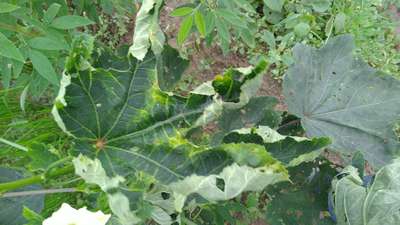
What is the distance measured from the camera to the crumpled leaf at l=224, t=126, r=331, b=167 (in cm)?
108

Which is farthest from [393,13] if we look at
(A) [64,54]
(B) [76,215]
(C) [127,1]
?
(B) [76,215]

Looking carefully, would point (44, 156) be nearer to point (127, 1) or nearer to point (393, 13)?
point (127, 1)

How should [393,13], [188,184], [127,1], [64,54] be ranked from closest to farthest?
1. [188,184]
2. [64,54]
3. [127,1]
4. [393,13]

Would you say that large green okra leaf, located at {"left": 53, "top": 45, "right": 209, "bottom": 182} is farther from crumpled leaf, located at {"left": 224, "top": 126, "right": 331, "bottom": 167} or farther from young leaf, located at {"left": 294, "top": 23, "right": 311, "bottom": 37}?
young leaf, located at {"left": 294, "top": 23, "right": 311, "bottom": 37}

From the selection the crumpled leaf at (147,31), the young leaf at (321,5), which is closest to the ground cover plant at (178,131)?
the crumpled leaf at (147,31)

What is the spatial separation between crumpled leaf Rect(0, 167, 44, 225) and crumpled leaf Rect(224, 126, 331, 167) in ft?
1.74

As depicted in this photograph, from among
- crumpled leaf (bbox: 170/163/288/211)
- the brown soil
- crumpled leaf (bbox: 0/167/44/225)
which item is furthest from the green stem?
the brown soil

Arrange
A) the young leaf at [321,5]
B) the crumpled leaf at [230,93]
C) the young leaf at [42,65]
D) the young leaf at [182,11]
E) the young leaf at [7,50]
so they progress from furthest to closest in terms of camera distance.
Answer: the young leaf at [321,5], the young leaf at [182,11], the young leaf at [42,65], the young leaf at [7,50], the crumpled leaf at [230,93]

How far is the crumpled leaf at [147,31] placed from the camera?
3.62ft

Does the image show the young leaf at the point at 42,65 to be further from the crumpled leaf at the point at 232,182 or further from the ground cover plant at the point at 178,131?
the crumpled leaf at the point at 232,182

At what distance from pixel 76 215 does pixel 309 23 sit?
1.97 meters

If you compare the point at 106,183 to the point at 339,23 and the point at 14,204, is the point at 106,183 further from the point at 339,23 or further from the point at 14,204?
the point at 339,23

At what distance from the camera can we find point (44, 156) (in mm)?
1126

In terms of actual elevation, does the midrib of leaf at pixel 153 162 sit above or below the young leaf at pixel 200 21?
below
